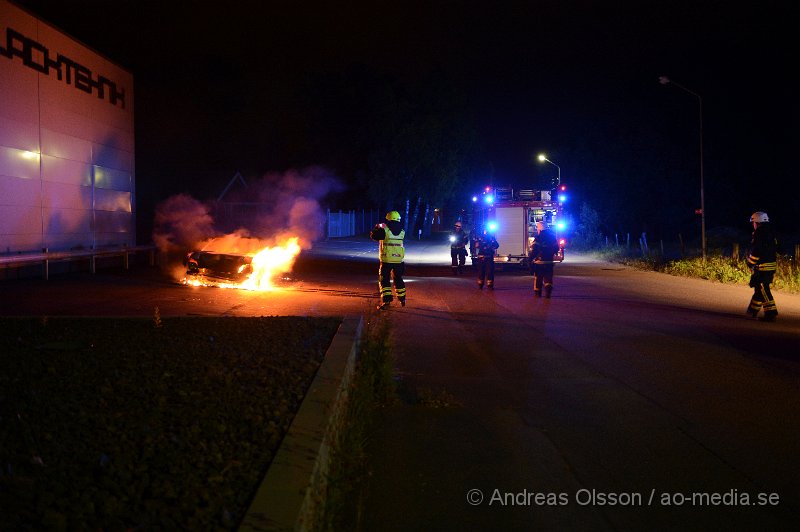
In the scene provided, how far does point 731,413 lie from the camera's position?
7055 millimetres

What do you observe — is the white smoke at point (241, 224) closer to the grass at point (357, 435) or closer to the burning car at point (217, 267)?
the burning car at point (217, 267)

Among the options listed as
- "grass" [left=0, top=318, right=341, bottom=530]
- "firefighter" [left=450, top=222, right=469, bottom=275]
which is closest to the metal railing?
"firefighter" [left=450, top=222, right=469, bottom=275]

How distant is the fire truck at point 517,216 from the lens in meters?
26.6

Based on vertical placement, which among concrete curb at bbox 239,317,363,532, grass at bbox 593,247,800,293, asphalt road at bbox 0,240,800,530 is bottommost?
asphalt road at bbox 0,240,800,530

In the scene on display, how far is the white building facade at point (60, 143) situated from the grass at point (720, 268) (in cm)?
1896

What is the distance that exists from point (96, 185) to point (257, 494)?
22200 mm

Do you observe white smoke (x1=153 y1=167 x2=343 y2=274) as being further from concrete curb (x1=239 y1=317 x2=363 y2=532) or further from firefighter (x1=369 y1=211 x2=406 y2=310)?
concrete curb (x1=239 y1=317 x2=363 y2=532)

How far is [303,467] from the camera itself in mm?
4008

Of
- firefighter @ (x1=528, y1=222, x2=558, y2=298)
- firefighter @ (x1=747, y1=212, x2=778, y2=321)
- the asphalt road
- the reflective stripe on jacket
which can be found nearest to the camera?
the asphalt road

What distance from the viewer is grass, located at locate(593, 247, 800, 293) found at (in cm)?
1978

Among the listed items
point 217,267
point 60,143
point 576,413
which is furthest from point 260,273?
Answer: point 576,413

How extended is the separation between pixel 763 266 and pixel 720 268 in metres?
10.8

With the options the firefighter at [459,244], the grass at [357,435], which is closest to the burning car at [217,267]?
the firefighter at [459,244]

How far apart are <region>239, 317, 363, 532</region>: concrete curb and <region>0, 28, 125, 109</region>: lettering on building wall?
16.8m
